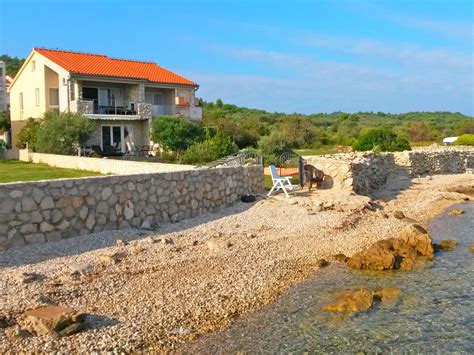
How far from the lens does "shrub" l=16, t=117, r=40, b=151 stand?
97.8 feet

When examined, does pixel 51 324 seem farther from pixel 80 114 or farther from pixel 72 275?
pixel 80 114

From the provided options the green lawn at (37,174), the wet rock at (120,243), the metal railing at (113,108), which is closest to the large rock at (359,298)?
the wet rock at (120,243)

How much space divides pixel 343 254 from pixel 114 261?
480 cm

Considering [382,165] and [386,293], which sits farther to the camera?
[382,165]

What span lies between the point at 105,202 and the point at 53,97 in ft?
83.9

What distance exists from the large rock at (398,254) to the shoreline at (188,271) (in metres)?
0.78

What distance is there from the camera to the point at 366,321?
752cm

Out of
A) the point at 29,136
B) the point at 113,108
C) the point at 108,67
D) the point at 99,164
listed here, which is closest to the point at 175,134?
the point at 113,108

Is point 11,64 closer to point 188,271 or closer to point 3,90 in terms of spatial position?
point 3,90

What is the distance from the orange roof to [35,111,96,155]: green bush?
15.8 ft

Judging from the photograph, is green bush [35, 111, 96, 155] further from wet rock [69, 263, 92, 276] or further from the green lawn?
wet rock [69, 263, 92, 276]

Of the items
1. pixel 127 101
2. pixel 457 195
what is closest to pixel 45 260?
pixel 457 195

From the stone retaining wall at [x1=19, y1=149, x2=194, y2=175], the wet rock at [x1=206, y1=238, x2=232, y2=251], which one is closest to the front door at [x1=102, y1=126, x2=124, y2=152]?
the stone retaining wall at [x1=19, y1=149, x2=194, y2=175]

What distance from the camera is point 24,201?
949 centimetres
